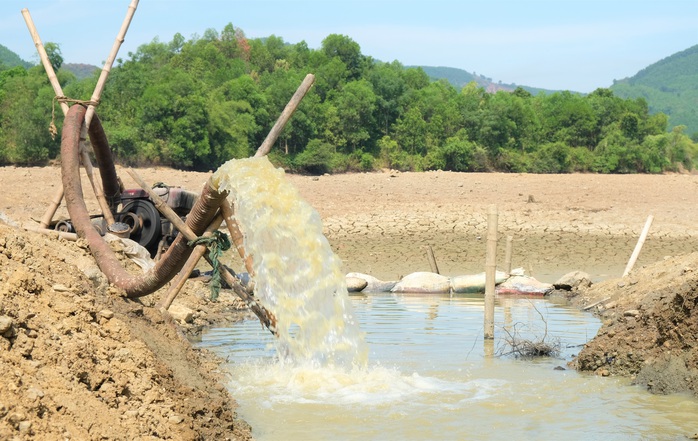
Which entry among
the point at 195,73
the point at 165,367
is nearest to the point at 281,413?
the point at 165,367

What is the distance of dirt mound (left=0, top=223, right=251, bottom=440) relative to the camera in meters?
5.53

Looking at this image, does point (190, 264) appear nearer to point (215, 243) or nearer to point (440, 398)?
point (215, 243)

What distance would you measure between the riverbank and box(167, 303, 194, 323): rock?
3.2 inches

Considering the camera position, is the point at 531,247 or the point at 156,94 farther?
the point at 156,94

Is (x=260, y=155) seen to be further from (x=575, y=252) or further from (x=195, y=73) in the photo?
(x=195, y=73)

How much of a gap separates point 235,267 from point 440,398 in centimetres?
1284

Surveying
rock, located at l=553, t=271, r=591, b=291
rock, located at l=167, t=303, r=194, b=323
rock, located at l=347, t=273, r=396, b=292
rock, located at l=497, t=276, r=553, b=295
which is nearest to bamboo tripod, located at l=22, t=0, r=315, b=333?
rock, located at l=167, t=303, r=194, b=323

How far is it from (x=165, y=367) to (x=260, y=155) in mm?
2660

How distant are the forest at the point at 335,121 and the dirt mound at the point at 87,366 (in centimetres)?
3214

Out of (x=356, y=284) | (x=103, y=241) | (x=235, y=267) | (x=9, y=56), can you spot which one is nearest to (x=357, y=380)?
(x=103, y=241)

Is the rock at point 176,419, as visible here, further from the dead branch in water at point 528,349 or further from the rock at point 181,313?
the rock at point 181,313

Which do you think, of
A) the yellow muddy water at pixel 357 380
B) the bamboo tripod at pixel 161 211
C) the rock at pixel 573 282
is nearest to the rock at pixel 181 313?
→ the yellow muddy water at pixel 357 380

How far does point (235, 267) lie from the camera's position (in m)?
21.3

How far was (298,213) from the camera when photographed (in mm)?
9305
